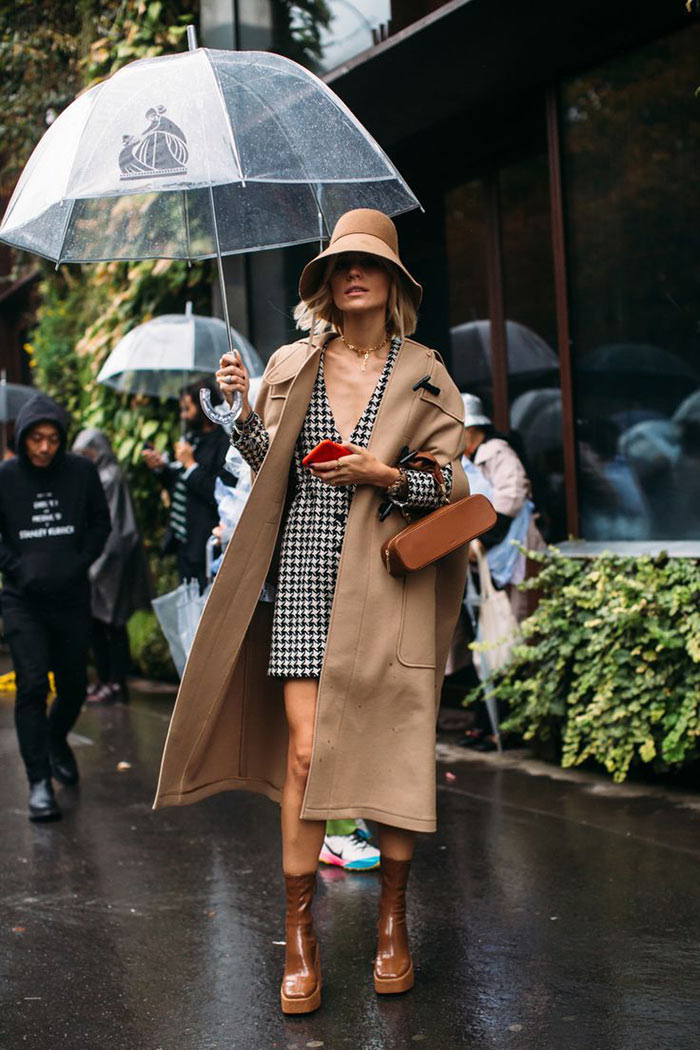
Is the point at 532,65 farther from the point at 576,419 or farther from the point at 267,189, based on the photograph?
the point at 267,189

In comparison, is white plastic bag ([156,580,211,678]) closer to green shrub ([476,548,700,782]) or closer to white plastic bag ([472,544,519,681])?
white plastic bag ([472,544,519,681])

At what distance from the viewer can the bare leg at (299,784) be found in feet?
12.0

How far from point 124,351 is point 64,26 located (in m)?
5.06

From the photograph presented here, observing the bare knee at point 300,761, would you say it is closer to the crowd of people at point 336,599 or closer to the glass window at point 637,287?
the crowd of people at point 336,599

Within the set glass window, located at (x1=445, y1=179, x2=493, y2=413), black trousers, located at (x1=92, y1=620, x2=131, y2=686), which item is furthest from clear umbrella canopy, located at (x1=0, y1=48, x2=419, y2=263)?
black trousers, located at (x1=92, y1=620, x2=131, y2=686)

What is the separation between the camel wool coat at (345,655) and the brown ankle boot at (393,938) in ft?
0.60

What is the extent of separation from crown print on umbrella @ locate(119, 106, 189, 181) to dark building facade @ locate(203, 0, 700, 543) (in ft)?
9.84

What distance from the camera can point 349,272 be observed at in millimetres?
3785

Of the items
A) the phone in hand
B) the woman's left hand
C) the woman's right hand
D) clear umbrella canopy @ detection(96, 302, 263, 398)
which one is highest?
clear umbrella canopy @ detection(96, 302, 263, 398)

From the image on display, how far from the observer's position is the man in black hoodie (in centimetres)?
617

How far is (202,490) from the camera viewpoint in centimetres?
736

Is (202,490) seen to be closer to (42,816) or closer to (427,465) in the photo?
(42,816)

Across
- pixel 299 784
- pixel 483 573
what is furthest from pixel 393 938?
pixel 483 573

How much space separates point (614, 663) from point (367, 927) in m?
2.09
